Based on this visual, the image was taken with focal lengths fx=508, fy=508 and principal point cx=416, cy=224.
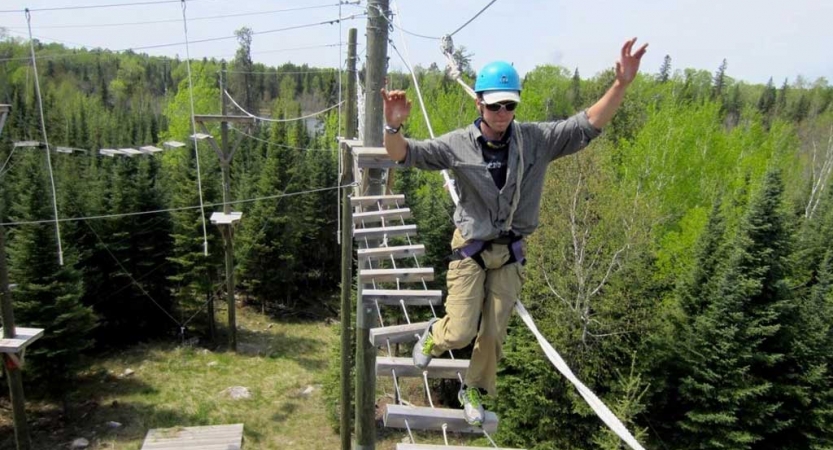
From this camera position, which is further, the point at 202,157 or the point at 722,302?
the point at 202,157

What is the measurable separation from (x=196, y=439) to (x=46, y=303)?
251 inches

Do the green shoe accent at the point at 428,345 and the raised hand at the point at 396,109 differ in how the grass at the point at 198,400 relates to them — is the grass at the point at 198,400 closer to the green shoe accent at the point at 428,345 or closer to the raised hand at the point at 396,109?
the green shoe accent at the point at 428,345

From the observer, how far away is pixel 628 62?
2.49m

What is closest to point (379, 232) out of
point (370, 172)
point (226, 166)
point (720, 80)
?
point (370, 172)

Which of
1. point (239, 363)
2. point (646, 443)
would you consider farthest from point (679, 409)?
point (239, 363)

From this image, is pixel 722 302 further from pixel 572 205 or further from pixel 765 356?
pixel 572 205

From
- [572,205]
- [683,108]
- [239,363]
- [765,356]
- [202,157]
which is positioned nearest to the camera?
[765,356]

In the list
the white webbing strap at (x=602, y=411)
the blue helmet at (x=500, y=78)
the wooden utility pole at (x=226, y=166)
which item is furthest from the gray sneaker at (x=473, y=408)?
the wooden utility pole at (x=226, y=166)

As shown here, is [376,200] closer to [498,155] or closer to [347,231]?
[347,231]

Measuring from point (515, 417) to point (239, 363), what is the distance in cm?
792

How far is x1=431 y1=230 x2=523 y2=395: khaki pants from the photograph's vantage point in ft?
9.41

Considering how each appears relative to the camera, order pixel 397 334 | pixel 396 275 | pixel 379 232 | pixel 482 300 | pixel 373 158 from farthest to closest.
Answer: pixel 379 232 < pixel 373 158 < pixel 396 275 < pixel 397 334 < pixel 482 300

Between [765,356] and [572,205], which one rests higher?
[572,205]

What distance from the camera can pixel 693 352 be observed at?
37.4 ft
